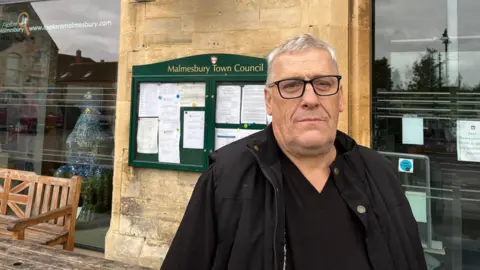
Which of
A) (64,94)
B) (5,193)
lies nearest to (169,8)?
(64,94)

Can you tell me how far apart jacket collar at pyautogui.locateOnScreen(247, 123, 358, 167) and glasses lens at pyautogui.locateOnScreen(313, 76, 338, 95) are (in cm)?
23

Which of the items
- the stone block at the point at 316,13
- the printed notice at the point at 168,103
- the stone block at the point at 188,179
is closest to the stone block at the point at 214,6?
the stone block at the point at 316,13

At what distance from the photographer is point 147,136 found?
12.1 feet

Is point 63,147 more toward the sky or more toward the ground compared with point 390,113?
more toward the ground

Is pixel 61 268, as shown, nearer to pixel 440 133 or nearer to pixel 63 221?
pixel 63 221

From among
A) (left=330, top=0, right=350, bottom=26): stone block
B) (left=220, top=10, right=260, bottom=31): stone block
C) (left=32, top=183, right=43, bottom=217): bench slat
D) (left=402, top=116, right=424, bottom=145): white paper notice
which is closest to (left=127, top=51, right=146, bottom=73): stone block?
(left=220, top=10, right=260, bottom=31): stone block

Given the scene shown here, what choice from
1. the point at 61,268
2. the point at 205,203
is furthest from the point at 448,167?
the point at 61,268

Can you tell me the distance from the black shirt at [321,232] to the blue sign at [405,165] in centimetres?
235

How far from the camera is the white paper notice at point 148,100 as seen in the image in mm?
3650

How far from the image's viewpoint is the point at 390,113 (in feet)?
11.0

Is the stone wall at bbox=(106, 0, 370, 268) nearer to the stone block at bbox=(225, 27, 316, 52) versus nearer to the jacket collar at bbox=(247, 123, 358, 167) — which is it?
the stone block at bbox=(225, 27, 316, 52)

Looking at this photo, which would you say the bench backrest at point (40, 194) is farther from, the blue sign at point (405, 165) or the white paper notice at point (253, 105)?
the blue sign at point (405, 165)

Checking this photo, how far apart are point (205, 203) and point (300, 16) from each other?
2.45 meters

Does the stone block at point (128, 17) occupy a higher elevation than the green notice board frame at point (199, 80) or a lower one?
higher
